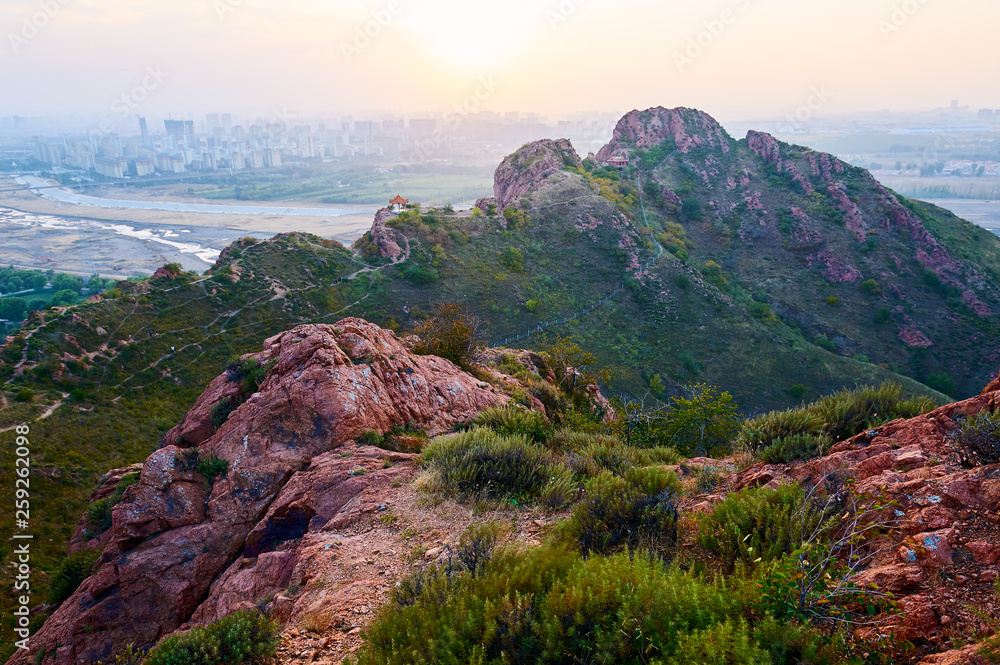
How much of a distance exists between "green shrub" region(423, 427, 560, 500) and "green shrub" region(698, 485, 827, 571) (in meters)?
2.50

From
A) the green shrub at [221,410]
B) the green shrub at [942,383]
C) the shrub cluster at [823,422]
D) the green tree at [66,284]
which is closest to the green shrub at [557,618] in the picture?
the shrub cluster at [823,422]

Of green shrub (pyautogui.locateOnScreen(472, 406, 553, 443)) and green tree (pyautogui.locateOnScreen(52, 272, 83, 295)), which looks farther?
green tree (pyautogui.locateOnScreen(52, 272, 83, 295))

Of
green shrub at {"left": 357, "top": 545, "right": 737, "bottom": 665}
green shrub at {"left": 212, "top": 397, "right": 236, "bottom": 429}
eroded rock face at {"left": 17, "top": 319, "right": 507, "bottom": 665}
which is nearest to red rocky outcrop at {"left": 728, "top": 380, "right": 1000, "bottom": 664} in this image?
green shrub at {"left": 357, "top": 545, "right": 737, "bottom": 665}

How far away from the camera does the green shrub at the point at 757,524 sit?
420cm

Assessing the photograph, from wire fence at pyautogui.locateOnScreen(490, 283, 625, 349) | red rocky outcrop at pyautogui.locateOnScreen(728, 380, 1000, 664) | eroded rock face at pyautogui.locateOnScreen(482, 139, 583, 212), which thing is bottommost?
wire fence at pyautogui.locateOnScreen(490, 283, 625, 349)

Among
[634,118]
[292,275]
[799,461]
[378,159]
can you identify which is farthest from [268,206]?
[799,461]

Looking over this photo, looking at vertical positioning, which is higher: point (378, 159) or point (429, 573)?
point (378, 159)

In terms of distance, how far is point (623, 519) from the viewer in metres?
5.15

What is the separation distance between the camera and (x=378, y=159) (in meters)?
190

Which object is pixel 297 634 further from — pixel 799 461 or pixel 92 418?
pixel 92 418

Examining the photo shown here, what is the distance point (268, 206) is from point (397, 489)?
131 meters

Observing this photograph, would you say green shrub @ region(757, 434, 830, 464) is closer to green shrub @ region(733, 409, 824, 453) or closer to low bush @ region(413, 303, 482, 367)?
green shrub @ region(733, 409, 824, 453)

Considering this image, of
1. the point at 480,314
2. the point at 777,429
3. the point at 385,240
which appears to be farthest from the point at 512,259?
the point at 777,429

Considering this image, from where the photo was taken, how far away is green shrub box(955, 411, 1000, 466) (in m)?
4.48
